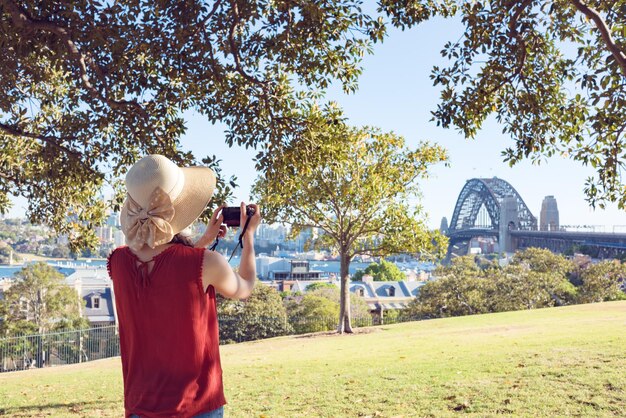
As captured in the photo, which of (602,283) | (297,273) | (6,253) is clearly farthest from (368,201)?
(6,253)

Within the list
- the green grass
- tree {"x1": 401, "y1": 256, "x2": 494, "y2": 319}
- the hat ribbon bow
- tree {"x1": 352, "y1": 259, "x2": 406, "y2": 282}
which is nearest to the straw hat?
the hat ribbon bow

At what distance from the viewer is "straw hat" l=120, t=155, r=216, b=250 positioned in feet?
7.45

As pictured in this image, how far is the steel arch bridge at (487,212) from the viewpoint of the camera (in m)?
82.4

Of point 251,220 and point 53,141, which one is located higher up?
point 53,141

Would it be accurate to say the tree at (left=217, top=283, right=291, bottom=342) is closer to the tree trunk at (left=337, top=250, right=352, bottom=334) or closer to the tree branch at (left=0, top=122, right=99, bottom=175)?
the tree trunk at (left=337, top=250, right=352, bottom=334)

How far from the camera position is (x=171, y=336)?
88.3 inches

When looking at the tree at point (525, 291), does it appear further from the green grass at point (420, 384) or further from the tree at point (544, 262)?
the green grass at point (420, 384)

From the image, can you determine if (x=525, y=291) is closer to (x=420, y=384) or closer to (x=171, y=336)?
(x=420, y=384)

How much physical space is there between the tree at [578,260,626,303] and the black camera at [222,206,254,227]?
1411 inches

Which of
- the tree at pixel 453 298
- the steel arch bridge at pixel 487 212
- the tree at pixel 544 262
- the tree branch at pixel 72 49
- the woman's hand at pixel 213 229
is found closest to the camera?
the woman's hand at pixel 213 229

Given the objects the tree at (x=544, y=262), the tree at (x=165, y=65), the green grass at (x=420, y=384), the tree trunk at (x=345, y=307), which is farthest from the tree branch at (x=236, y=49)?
the tree at (x=544, y=262)

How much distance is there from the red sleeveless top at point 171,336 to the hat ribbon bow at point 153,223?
61 millimetres

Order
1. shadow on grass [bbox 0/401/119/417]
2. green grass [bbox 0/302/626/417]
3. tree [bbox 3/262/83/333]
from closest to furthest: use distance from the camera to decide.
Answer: green grass [bbox 0/302/626/417], shadow on grass [bbox 0/401/119/417], tree [bbox 3/262/83/333]

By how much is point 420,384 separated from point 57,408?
13.9ft
